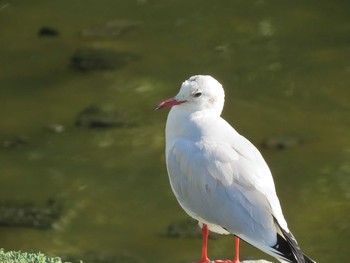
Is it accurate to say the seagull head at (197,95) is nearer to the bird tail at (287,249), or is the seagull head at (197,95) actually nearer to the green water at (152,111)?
the bird tail at (287,249)

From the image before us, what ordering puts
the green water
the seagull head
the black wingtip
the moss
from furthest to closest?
1. the green water
2. the seagull head
3. the moss
4. the black wingtip

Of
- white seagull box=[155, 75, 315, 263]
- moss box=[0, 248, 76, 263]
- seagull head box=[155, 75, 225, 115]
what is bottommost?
moss box=[0, 248, 76, 263]

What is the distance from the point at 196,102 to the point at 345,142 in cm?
412

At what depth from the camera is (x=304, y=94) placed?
10.4m

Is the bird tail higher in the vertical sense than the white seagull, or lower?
lower

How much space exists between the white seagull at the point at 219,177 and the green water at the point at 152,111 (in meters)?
2.73

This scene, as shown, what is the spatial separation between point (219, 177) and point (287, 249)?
541mm

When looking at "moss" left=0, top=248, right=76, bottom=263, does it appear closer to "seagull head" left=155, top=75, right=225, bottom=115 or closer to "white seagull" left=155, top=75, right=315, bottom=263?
"white seagull" left=155, top=75, right=315, bottom=263

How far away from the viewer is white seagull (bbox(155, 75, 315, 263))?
204 inches

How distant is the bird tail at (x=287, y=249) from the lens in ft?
16.3

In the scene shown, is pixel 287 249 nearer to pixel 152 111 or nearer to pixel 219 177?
pixel 219 177

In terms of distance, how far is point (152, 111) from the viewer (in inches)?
408

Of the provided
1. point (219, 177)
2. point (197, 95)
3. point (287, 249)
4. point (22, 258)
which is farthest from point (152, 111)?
point (287, 249)

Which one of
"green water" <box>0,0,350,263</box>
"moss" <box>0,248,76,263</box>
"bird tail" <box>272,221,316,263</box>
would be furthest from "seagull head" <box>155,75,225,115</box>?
"green water" <box>0,0,350,263</box>
